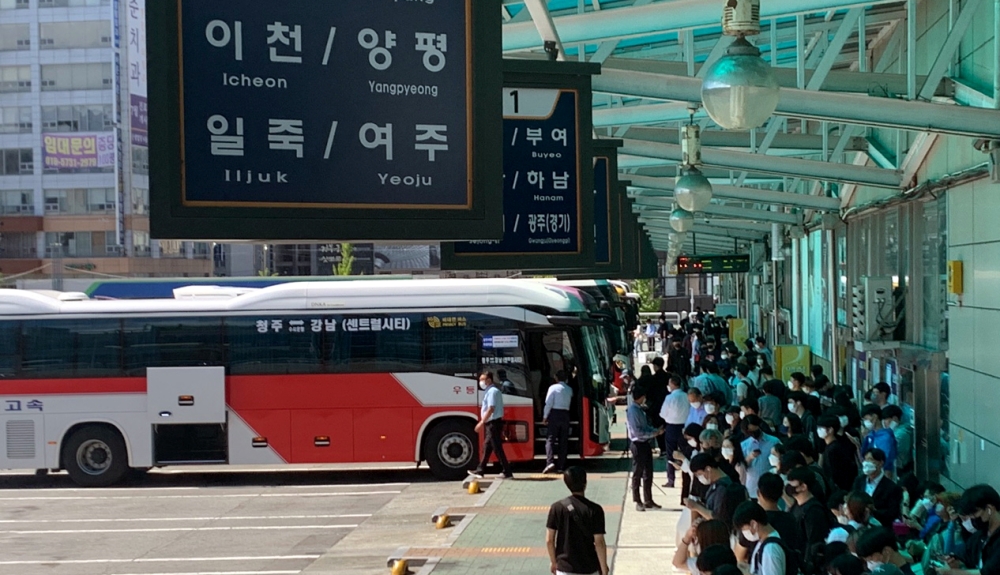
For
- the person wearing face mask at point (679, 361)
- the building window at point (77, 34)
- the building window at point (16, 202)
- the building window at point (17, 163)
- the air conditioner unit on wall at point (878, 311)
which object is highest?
the building window at point (77, 34)

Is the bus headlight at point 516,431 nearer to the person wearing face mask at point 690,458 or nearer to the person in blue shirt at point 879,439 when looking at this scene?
the person wearing face mask at point 690,458

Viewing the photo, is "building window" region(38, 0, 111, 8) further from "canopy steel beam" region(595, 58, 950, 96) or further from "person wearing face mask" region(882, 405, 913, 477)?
"person wearing face mask" region(882, 405, 913, 477)

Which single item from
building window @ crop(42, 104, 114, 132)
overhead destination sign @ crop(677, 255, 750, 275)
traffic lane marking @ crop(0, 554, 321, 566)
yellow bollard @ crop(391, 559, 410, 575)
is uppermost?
building window @ crop(42, 104, 114, 132)

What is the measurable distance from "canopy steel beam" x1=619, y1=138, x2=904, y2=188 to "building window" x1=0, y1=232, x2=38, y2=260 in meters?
59.2

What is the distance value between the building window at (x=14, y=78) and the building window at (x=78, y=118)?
1.65 meters

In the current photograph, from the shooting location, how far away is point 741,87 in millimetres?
5547

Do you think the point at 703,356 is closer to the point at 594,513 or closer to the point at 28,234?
the point at 594,513

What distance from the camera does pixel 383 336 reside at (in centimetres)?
2055

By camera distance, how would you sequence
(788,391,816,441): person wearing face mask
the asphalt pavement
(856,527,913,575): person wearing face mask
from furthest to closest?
the asphalt pavement < (788,391,816,441): person wearing face mask < (856,527,913,575): person wearing face mask

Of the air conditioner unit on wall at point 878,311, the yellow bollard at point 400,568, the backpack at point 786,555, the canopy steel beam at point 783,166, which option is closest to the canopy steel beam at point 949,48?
the canopy steel beam at point 783,166

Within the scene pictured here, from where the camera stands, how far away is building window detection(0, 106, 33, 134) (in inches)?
2675

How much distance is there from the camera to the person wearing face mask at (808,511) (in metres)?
8.84

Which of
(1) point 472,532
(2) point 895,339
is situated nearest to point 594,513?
(1) point 472,532

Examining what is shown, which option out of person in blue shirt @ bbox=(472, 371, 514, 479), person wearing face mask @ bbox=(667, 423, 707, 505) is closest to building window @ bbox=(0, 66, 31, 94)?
person in blue shirt @ bbox=(472, 371, 514, 479)
